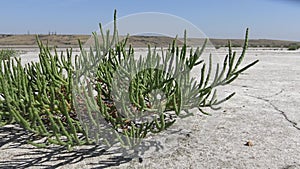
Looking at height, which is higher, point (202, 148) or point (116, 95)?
point (116, 95)

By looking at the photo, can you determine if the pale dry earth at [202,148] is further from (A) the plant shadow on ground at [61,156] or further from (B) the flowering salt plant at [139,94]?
(B) the flowering salt plant at [139,94]

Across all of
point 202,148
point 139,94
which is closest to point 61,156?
point 139,94

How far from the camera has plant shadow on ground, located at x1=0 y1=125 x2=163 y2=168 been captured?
2246 millimetres

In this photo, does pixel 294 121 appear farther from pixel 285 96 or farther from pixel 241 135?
pixel 285 96

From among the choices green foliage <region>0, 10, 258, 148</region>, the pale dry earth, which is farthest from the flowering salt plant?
the pale dry earth

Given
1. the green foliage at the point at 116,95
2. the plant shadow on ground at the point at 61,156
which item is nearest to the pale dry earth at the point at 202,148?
the plant shadow on ground at the point at 61,156

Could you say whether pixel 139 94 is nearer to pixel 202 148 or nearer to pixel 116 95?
pixel 116 95

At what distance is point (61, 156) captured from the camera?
7.78 feet

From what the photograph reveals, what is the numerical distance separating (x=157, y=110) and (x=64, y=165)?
805mm

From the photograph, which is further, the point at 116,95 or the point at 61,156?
the point at 116,95

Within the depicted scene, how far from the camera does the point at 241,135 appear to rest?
2807mm

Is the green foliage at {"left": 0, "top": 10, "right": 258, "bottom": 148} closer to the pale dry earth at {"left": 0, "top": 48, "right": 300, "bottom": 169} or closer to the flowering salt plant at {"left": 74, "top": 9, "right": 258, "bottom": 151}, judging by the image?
the flowering salt plant at {"left": 74, "top": 9, "right": 258, "bottom": 151}

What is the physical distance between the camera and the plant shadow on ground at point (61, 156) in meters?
2.25

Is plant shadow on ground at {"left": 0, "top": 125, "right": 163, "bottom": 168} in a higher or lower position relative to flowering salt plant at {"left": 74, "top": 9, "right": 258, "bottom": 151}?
lower
